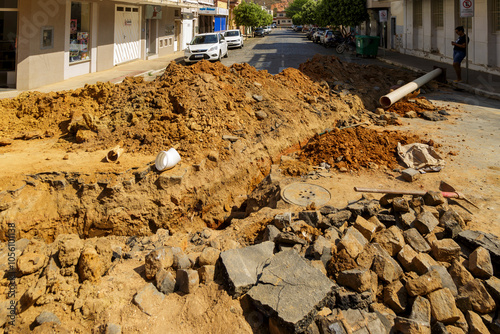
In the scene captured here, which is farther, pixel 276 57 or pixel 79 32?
pixel 276 57

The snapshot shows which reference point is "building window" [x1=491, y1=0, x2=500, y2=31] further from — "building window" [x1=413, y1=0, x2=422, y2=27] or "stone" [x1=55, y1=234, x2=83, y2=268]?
"stone" [x1=55, y1=234, x2=83, y2=268]

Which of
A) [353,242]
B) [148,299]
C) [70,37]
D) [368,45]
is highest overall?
[368,45]

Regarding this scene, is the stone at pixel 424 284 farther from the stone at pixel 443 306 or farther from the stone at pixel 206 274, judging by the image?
the stone at pixel 206 274

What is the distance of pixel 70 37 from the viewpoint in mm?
18078

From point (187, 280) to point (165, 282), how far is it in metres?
0.28

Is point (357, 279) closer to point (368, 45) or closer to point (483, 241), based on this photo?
point (483, 241)

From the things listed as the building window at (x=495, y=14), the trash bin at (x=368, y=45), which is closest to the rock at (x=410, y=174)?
the building window at (x=495, y=14)

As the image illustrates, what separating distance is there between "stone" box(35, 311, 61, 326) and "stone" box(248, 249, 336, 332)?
210 centimetres

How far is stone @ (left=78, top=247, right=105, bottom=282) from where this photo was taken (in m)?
4.86

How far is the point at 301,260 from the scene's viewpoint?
15.0ft

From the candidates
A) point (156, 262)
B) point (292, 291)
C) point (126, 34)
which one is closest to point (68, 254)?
point (156, 262)

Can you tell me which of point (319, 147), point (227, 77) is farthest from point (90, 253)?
point (227, 77)

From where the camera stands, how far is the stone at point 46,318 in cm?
428

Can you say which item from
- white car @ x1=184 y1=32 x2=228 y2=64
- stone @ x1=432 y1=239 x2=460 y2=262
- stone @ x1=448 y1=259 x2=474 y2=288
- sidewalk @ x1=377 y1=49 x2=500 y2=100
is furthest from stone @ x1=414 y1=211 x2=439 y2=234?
white car @ x1=184 y1=32 x2=228 y2=64
